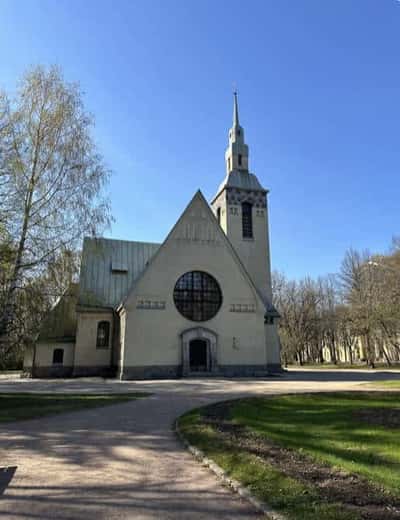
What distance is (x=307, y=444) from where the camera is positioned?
24.4 feet

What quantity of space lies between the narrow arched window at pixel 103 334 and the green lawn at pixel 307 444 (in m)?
20.0

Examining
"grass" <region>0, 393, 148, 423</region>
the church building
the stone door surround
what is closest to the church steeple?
the church building

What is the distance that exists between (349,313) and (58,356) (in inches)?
1277

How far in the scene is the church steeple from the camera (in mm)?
39844

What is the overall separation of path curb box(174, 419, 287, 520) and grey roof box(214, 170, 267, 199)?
105 ft

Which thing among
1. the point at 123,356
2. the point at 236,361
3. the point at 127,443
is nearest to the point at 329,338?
the point at 236,361

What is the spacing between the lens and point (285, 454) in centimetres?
673

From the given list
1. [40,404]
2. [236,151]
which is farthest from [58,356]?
[236,151]

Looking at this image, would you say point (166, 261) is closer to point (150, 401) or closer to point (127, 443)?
point (150, 401)

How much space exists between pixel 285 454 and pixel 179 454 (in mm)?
1895

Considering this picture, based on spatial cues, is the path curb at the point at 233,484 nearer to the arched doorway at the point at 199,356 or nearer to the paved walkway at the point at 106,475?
the paved walkway at the point at 106,475

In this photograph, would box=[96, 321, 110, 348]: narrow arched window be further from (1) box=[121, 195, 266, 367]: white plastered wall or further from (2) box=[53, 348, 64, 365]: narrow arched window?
(1) box=[121, 195, 266, 367]: white plastered wall

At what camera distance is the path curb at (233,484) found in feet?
14.1

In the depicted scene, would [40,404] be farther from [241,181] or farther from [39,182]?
[241,181]
